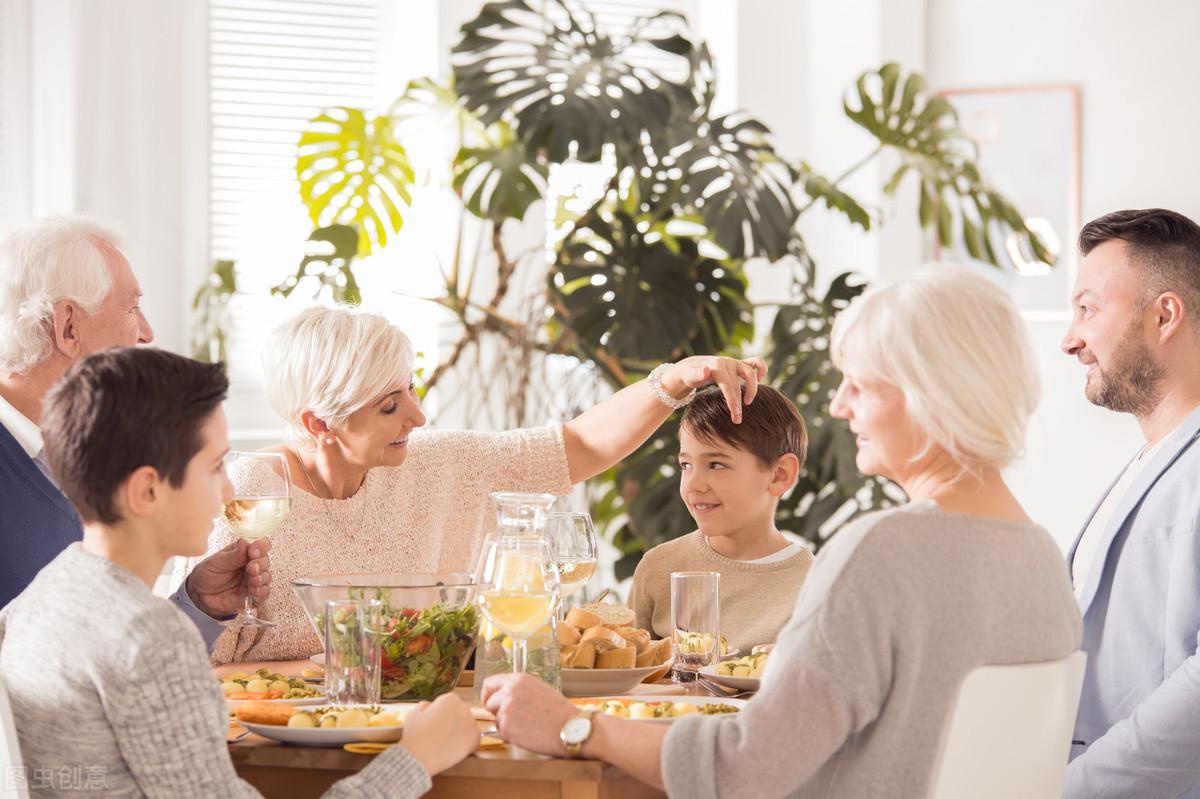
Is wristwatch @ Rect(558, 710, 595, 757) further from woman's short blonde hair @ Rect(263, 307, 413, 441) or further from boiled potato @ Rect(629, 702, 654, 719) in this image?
woman's short blonde hair @ Rect(263, 307, 413, 441)

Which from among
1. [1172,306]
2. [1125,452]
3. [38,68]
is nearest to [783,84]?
[1125,452]

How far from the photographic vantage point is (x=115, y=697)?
1.48 metres

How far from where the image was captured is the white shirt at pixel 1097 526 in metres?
2.54

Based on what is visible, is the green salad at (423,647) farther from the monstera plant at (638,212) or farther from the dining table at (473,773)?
the monstera plant at (638,212)

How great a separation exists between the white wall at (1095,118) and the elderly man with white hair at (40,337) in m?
3.56

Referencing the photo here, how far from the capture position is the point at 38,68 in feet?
13.7

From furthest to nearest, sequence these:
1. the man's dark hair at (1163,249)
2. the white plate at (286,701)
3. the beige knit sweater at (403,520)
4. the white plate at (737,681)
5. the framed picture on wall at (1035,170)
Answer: the framed picture on wall at (1035,170)
the beige knit sweater at (403,520)
the man's dark hair at (1163,249)
the white plate at (737,681)
the white plate at (286,701)

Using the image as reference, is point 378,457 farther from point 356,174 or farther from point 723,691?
point 356,174

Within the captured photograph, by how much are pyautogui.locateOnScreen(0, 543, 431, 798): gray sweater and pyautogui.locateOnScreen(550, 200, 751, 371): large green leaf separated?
2604 millimetres

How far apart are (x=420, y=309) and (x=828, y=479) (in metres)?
1.62

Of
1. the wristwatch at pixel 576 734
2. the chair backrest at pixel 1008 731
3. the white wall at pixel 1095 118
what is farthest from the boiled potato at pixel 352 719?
the white wall at pixel 1095 118

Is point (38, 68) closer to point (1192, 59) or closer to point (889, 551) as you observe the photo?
point (889, 551)

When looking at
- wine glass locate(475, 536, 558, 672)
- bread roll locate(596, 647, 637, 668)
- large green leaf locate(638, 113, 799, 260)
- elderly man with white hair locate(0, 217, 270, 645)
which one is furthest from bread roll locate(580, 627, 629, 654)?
large green leaf locate(638, 113, 799, 260)

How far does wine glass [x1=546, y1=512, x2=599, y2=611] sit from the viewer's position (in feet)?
7.08
